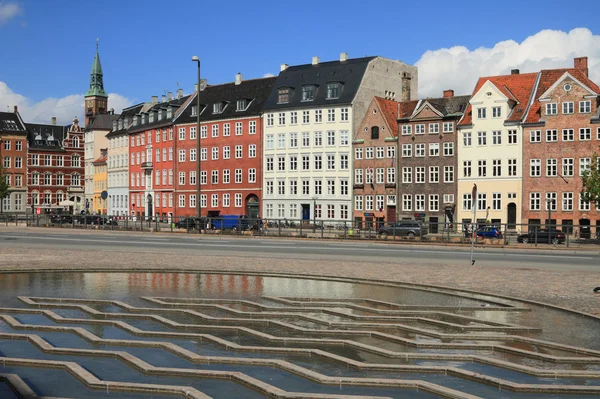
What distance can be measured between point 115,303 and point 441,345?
7.62 metres

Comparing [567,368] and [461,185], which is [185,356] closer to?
[567,368]

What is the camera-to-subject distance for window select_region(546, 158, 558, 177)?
6550cm

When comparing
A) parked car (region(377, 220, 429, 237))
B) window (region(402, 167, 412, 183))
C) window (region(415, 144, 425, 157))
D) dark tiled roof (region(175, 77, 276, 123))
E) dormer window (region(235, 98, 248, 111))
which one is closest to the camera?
parked car (region(377, 220, 429, 237))

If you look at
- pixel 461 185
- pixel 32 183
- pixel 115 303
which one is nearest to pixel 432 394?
pixel 115 303

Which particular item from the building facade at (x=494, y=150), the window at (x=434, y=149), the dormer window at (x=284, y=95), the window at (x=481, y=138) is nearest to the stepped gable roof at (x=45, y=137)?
the dormer window at (x=284, y=95)

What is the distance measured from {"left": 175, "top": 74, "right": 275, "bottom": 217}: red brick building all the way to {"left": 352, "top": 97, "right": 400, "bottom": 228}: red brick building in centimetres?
1368

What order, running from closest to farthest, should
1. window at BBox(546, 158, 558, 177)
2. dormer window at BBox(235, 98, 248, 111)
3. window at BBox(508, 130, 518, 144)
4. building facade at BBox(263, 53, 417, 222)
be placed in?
window at BBox(546, 158, 558, 177) → window at BBox(508, 130, 518, 144) → building facade at BBox(263, 53, 417, 222) → dormer window at BBox(235, 98, 248, 111)

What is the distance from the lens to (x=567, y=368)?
10.4 metres

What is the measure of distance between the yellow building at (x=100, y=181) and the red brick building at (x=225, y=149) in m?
27.3

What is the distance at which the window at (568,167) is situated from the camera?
213 feet

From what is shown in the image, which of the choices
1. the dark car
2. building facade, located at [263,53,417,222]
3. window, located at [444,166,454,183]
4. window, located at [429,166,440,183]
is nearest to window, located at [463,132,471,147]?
window, located at [444,166,454,183]

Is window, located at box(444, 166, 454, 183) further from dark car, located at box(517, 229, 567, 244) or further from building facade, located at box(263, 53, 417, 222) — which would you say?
dark car, located at box(517, 229, 567, 244)

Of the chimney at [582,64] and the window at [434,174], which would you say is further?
the window at [434,174]

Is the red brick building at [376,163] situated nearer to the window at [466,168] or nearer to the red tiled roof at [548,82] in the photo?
the window at [466,168]
